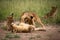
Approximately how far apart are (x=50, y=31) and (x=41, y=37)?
6.9 inches

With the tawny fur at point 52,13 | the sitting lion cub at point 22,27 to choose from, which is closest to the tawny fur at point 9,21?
the sitting lion cub at point 22,27

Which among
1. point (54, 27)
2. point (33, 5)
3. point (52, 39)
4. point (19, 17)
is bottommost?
point (52, 39)

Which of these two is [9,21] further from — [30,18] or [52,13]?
[52,13]

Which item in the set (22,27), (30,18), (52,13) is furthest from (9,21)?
(52,13)

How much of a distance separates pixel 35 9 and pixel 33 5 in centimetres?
7

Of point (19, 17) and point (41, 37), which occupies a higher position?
point (19, 17)

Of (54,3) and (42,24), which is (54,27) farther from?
(54,3)

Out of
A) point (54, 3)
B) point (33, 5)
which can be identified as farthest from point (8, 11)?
point (54, 3)

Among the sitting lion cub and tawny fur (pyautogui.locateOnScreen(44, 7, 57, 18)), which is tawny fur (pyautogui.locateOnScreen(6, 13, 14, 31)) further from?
tawny fur (pyautogui.locateOnScreen(44, 7, 57, 18))

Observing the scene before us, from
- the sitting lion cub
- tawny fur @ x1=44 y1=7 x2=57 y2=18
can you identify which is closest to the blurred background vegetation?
tawny fur @ x1=44 y1=7 x2=57 y2=18

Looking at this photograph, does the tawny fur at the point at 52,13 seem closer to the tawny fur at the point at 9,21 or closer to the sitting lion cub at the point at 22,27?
the sitting lion cub at the point at 22,27

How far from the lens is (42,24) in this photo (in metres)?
2.75

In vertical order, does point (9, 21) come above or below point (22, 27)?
Answer: above

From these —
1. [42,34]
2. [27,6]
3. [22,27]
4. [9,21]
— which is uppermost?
[27,6]
